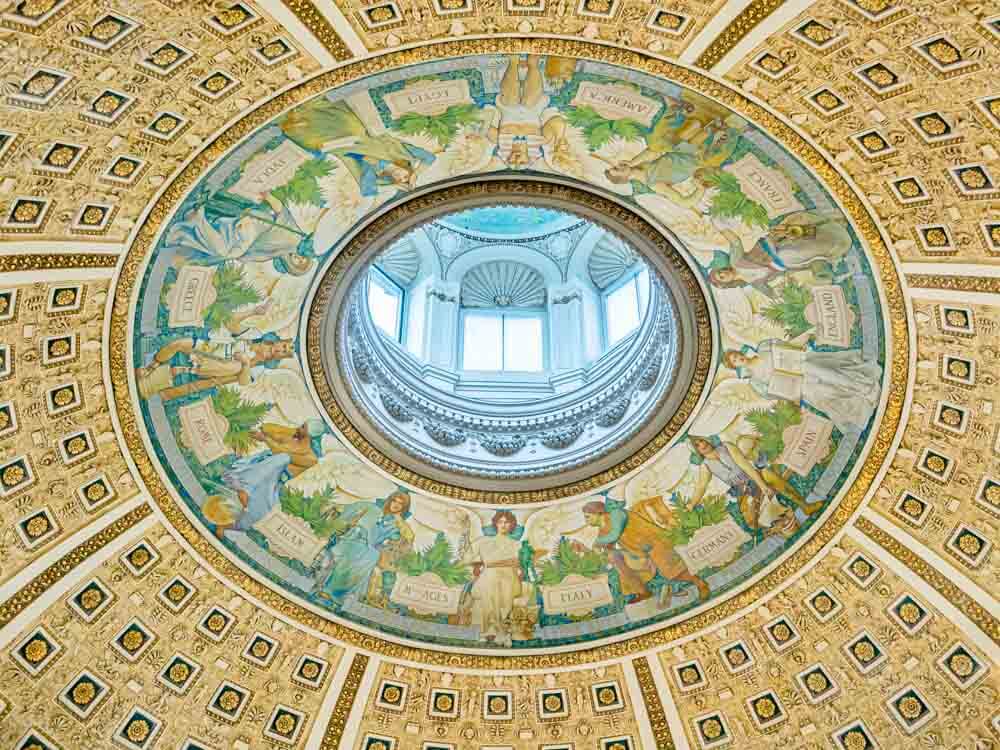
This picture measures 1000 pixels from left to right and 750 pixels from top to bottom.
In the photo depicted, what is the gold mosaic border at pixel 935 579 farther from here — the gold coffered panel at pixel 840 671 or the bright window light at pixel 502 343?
the bright window light at pixel 502 343

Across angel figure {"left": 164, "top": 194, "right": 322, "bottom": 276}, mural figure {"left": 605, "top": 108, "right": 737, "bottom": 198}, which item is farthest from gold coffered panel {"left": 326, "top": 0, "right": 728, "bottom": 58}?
angel figure {"left": 164, "top": 194, "right": 322, "bottom": 276}

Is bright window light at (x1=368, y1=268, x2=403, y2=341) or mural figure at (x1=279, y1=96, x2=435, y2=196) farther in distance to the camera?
bright window light at (x1=368, y1=268, x2=403, y2=341)

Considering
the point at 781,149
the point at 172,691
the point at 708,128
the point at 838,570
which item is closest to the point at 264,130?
the point at 708,128

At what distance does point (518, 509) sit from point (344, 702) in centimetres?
570

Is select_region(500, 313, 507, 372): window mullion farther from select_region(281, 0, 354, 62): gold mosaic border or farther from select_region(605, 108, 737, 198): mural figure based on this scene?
select_region(281, 0, 354, 62): gold mosaic border

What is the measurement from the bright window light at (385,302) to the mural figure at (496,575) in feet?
21.5

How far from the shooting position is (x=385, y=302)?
29.6 m

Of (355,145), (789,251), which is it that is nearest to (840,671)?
(789,251)

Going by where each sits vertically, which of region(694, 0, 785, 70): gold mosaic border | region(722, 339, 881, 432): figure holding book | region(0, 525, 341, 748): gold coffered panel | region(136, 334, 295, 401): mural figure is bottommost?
region(0, 525, 341, 748): gold coffered panel

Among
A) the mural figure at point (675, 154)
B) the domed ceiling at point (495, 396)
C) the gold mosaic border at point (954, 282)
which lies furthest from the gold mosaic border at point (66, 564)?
the gold mosaic border at point (954, 282)

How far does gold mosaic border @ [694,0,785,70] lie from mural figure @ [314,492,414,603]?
475 inches

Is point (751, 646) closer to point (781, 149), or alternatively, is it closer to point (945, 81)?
point (781, 149)

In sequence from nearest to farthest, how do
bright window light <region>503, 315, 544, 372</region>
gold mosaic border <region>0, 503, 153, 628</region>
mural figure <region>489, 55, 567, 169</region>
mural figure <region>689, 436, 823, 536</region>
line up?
1. mural figure <region>489, 55, 567, 169</region>
2. gold mosaic border <region>0, 503, 153, 628</region>
3. mural figure <region>689, 436, 823, 536</region>
4. bright window light <region>503, 315, 544, 372</region>

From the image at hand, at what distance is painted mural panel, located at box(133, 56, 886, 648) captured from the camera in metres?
18.7
